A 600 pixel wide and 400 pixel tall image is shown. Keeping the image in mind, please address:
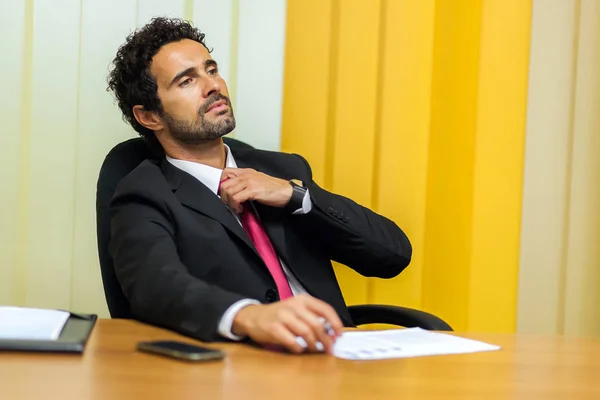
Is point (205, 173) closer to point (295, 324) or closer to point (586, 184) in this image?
point (295, 324)

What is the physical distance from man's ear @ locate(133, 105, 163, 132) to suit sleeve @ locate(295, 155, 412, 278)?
18.2 inches

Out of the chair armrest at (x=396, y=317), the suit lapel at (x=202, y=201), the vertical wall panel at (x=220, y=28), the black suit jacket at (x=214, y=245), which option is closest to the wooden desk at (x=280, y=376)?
the black suit jacket at (x=214, y=245)

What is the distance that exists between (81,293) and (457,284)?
116 cm

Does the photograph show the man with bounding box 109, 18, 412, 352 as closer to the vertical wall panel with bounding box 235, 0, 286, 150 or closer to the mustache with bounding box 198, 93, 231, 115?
the mustache with bounding box 198, 93, 231, 115

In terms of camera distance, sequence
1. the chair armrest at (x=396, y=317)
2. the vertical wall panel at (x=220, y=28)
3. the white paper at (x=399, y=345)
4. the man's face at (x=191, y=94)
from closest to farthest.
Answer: the white paper at (x=399, y=345), the chair armrest at (x=396, y=317), the man's face at (x=191, y=94), the vertical wall panel at (x=220, y=28)

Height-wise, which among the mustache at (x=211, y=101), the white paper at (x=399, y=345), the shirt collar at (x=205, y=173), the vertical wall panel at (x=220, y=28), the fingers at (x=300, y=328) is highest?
the vertical wall panel at (x=220, y=28)

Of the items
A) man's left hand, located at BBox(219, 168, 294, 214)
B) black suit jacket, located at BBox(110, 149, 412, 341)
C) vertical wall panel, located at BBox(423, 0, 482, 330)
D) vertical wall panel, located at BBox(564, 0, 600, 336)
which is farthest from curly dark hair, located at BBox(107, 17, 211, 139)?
vertical wall panel, located at BBox(564, 0, 600, 336)

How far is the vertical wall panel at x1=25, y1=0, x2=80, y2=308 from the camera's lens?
209cm

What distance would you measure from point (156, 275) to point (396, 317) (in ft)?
2.24

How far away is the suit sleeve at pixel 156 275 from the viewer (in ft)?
3.83

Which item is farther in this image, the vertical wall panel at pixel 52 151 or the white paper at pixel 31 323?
the vertical wall panel at pixel 52 151

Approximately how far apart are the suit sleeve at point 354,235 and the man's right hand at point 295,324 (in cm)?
78

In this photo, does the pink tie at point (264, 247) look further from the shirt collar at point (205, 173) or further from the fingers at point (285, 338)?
the fingers at point (285, 338)

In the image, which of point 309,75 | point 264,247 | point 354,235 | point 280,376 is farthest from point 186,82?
point 280,376
